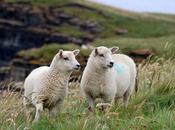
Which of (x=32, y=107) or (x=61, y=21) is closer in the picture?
(x=32, y=107)

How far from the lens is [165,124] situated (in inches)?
398

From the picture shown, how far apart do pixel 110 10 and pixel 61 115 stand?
79040 mm

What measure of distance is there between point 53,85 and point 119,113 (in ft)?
6.20

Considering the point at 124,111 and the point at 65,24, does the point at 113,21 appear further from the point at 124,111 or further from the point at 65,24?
the point at 124,111

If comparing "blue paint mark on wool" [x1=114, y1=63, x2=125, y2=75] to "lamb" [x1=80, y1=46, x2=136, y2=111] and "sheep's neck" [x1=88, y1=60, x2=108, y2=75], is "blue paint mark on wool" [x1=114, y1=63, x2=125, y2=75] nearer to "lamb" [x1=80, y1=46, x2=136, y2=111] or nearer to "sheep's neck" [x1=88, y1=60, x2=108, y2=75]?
"lamb" [x1=80, y1=46, x2=136, y2=111]

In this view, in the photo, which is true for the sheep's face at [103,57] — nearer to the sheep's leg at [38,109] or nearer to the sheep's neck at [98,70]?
the sheep's neck at [98,70]

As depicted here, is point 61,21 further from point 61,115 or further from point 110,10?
point 61,115

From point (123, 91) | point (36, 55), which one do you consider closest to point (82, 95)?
point (123, 91)

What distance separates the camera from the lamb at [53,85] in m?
12.4

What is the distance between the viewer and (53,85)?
1256cm

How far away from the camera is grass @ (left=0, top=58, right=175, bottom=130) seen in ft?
33.4

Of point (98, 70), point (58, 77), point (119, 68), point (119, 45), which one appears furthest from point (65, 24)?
point (58, 77)

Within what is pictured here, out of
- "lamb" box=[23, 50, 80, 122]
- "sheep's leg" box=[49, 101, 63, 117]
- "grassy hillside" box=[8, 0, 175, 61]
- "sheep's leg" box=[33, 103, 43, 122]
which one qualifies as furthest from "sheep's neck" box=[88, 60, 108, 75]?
"grassy hillside" box=[8, 0, 175, 61]

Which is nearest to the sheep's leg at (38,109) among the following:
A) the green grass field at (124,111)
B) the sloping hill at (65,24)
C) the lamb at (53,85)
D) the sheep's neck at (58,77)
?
the lamb at (53,85)
